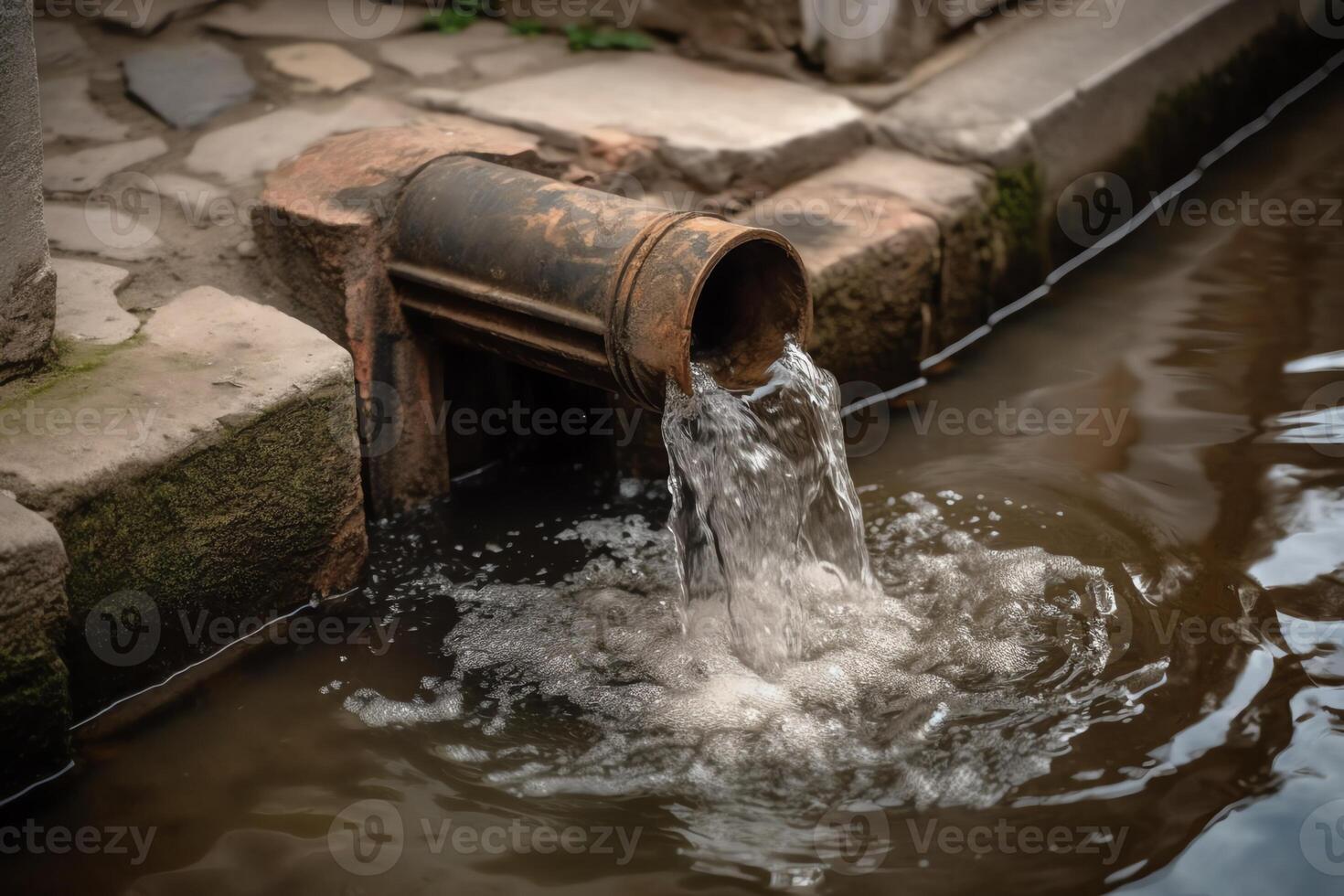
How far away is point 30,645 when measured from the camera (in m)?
2.14

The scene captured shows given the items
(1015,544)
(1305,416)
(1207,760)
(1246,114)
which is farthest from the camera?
(1246,114)

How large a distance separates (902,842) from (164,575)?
1.42 meters

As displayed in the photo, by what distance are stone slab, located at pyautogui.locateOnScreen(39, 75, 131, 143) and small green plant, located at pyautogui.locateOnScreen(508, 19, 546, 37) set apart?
4.34ft

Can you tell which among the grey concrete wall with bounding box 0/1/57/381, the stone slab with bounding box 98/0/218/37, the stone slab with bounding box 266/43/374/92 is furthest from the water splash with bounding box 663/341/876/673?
the stone slab with bounding box 98/0/218/37

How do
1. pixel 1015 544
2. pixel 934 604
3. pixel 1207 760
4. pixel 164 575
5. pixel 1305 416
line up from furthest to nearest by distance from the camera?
pixel 1305 416 < pixel 1015 544 < pixel 934 604 < pixel 164 575 < pixel 1207 760

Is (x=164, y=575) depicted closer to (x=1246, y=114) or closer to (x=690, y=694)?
(x=690, y=694)

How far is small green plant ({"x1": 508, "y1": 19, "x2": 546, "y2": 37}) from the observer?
4301mm

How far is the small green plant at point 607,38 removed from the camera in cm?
418

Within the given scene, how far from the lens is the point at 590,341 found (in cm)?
258

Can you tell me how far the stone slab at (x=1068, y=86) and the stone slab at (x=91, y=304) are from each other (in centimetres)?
224

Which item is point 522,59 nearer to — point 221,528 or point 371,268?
point 371,268

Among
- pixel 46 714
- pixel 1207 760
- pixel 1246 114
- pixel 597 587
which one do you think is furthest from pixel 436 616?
pixel 1246 114

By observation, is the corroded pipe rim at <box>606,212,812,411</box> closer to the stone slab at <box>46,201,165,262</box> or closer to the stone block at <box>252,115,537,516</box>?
the stone block at <box>252,115,537,516</box>

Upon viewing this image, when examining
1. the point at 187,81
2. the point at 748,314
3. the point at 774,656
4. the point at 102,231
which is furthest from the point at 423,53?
the point at 774,656
